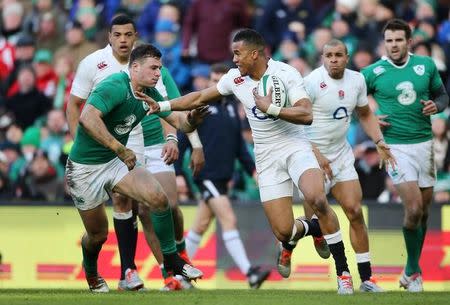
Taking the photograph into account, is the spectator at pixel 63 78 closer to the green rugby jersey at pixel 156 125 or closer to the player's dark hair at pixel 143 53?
the green rugby jersey at pixel 156 125

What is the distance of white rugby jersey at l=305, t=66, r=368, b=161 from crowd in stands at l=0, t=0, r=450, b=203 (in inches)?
145

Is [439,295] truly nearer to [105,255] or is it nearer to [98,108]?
[98,108]

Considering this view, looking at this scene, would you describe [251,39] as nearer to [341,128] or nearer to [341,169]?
[341,128]

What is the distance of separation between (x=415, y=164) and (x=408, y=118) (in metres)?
0.52

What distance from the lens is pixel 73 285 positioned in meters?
18.4

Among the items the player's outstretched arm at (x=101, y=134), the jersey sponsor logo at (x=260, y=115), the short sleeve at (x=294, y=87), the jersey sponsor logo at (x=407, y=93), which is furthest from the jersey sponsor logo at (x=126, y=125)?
the jersey sponsor logo at (x=407, y=93)

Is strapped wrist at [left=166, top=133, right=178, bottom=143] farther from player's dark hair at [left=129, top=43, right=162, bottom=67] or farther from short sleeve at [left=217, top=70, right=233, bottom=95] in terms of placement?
player's dark hair at [left=129, top=43, right=162, bottom=67]

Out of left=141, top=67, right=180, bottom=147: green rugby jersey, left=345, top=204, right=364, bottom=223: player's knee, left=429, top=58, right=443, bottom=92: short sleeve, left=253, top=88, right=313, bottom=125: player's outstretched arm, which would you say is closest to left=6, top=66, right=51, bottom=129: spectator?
left=141, top=67, right=180, bottom=147: green rugby jersey

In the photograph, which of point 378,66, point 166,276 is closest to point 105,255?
point 166,276

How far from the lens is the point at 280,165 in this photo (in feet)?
47.9

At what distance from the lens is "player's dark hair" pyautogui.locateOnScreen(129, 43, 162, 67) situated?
1431 centimetres

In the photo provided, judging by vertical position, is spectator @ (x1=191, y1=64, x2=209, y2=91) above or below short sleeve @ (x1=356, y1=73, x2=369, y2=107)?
below

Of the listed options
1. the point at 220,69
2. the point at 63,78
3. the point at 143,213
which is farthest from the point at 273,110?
the point at 63,78

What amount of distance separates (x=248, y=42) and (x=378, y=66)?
2.57m
